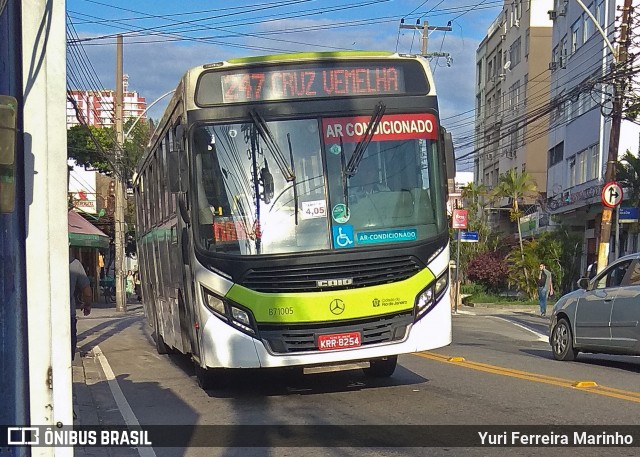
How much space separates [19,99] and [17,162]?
320 millimetres

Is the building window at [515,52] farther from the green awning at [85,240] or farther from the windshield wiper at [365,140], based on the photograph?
the windshield wiper at [365,140]

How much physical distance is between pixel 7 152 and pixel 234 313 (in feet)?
16.4

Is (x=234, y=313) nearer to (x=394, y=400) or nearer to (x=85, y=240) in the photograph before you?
(x=394, y=400)

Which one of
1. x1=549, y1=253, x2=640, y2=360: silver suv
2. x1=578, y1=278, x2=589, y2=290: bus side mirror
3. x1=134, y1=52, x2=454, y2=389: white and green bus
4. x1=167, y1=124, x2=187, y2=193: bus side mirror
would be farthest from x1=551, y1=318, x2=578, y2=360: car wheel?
x1=167, y1=124, x2=187, y2=193: bus side mirror

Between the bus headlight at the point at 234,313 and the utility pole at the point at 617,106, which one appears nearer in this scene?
the bus headlight at the point at 234,313

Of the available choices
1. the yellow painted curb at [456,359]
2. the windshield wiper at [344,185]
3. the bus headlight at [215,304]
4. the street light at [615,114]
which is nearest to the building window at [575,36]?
the street light at [615,114]

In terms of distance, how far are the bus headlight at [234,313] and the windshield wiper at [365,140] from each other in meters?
1.85

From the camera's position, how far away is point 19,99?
4.09 meters

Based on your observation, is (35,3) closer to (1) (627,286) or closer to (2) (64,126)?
(2) (64,126)

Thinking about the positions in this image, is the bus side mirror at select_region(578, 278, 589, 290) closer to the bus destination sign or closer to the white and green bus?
the white and green bus

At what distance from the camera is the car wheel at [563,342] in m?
13.4

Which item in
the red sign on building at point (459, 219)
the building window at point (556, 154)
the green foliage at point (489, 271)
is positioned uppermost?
the building window at point (556, 154)

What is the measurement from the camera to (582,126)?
121 feet

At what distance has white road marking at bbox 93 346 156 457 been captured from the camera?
23.6ft
